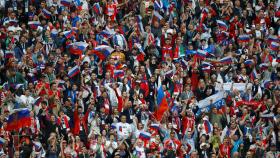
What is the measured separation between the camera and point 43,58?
→ 4116cm

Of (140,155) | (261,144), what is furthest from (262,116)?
(140,155)

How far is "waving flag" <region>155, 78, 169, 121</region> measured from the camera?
39.6 meters

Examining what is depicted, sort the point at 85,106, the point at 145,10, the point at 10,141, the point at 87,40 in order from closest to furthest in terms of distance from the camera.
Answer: the point at 10,141 < the point at 85,106 < the point at 87,40 < the point at 145,10

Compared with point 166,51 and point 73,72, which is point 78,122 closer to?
point 73,72

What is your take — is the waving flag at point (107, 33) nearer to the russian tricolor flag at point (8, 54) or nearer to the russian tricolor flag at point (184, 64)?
the russian tricolor flag at point (184, 64)

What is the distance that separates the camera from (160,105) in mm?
39812

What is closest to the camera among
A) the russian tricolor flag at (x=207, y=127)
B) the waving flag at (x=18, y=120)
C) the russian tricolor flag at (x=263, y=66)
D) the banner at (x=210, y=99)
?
the waving flag at (x=18, y=120)

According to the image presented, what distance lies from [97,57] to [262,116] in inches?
232

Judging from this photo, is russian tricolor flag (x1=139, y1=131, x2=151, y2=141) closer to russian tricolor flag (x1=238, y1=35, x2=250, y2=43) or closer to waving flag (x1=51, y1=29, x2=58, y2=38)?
waving flag (x1=51, y1=29, x2=58, y2=38)

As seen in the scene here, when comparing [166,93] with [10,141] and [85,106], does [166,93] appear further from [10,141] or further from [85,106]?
[10,141]

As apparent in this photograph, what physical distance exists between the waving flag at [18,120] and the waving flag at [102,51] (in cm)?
509

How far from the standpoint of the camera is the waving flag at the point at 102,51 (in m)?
41.8

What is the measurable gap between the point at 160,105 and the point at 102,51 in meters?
3.33

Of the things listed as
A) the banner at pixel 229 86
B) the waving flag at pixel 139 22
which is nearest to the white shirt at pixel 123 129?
the banner at pixel 229 86
